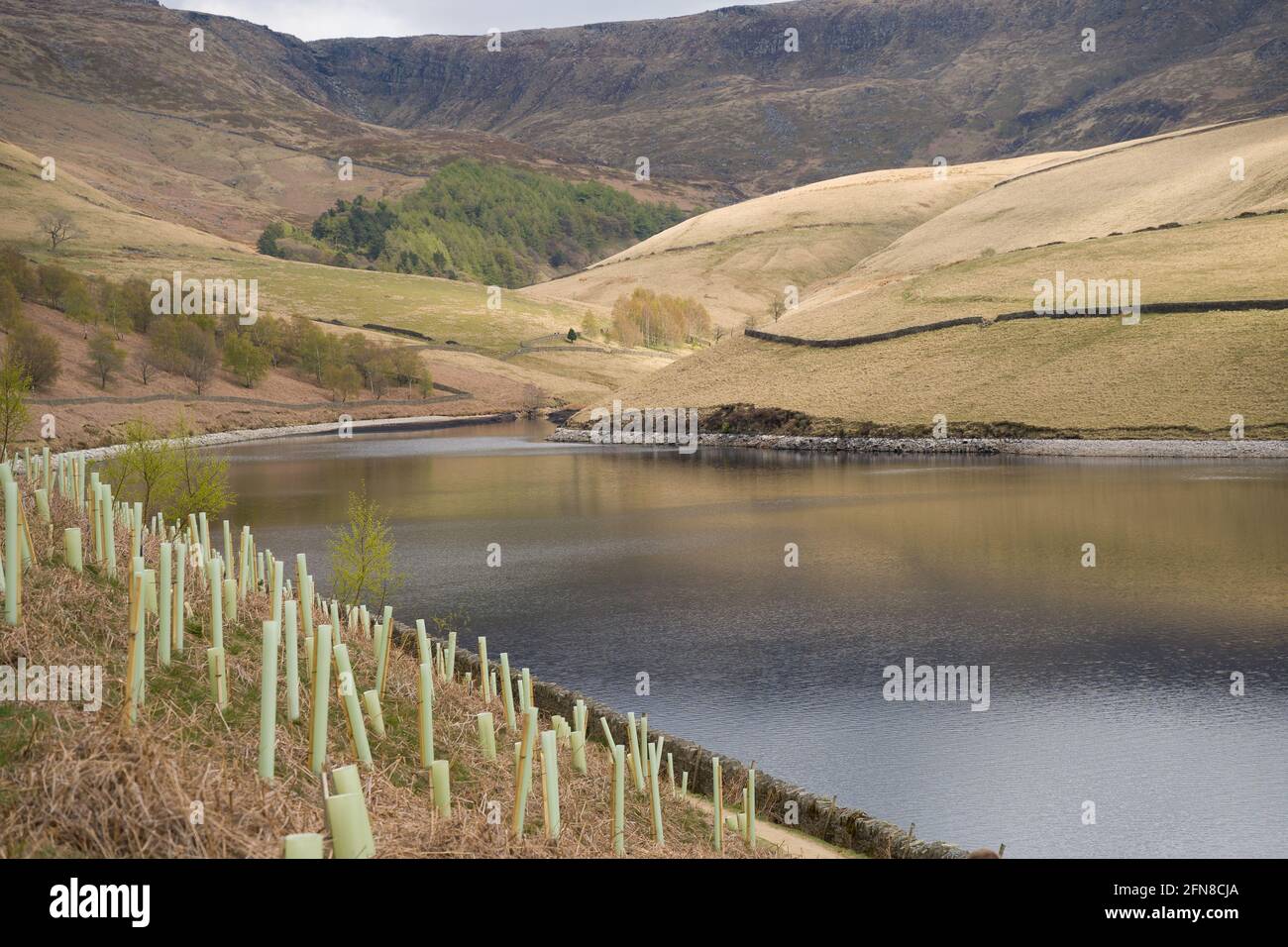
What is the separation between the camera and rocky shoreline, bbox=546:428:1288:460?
6475 centimetres

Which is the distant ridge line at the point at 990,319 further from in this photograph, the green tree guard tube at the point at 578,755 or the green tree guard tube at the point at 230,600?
the green tree guard tube at the point at 230,600

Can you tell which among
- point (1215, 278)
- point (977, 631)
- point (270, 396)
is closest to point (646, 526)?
point (977, 631)

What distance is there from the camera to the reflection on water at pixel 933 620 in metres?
17.1

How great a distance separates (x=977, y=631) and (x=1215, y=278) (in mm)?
68903

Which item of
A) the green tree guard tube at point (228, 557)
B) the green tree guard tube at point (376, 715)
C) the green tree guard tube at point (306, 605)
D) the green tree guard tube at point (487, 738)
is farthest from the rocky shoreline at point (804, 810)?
the green tree guard tube at point (228, 557)

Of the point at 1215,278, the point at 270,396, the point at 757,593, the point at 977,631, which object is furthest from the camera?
the point at 270,396

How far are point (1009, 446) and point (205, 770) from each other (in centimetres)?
7120

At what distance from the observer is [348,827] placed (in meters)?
5.39

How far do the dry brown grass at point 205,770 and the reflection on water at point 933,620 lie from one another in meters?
6.50

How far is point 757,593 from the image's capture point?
3195 cm

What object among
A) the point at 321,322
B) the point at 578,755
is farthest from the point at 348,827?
the point at 321,322

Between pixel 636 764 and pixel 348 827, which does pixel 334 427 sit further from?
pixel 348 827

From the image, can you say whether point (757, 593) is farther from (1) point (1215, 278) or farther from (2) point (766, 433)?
(1) point (1215, 278)

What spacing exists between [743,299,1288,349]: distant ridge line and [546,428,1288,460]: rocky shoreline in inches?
624
